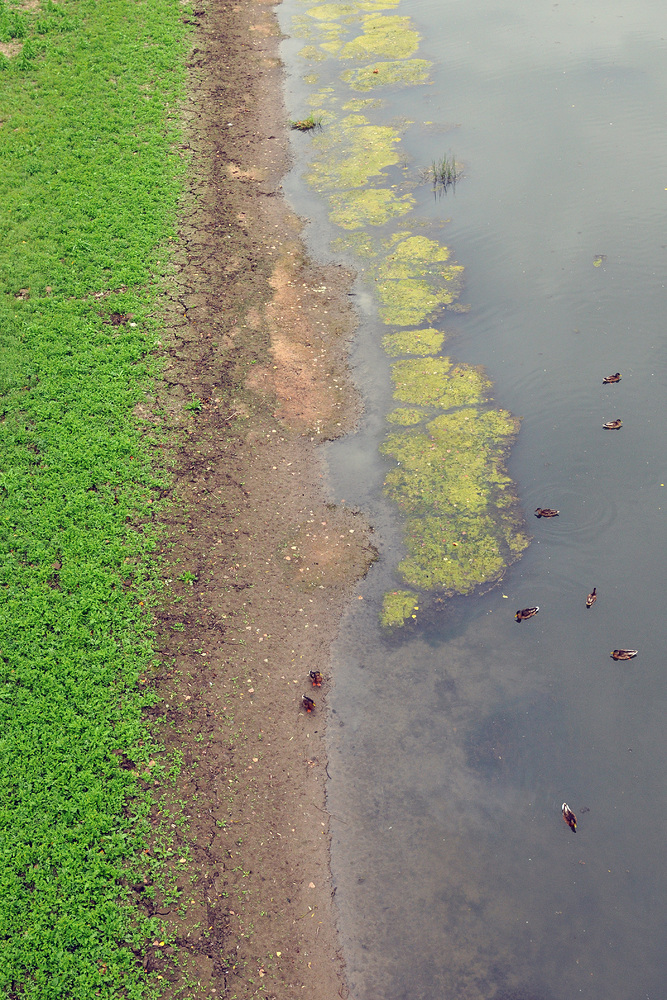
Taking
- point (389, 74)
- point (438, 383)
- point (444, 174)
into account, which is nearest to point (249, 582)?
point (438, 383)

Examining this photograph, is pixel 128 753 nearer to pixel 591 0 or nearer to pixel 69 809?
pixel 69 809

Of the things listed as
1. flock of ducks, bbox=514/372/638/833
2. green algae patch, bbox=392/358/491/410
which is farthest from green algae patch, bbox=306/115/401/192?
flock of ducks, bbox=514/372/638/833

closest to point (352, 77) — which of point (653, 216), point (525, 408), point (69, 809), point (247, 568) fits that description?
point (653, 216)

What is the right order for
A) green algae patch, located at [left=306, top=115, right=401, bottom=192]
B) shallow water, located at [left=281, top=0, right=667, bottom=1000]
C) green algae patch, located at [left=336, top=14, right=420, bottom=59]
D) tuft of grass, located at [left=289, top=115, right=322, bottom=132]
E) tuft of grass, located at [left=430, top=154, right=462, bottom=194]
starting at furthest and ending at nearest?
1. green algae patch, located at [left=336, top=14, right=420, bottom=59]
2. tuft of grass, located at [left=289, top=115, right=322, bottom=132]
3. green algae patch, located at [left=306, top=115, right=401, bottom=192]
4. tuft of grass, located at [left=430, top=154, right=462, bottom=194]
5. shallow water, located at [left=281, top=0, right=667, bottom=1000]

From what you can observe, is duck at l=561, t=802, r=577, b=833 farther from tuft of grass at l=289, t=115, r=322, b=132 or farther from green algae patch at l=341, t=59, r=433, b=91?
green algae patch at l=341, t=59, r=433, b=91

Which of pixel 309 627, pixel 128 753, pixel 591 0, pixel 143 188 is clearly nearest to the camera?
pixel 128 753

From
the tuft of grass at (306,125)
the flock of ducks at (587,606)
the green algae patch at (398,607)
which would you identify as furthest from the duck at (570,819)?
the tuft of grass at (306,125)
